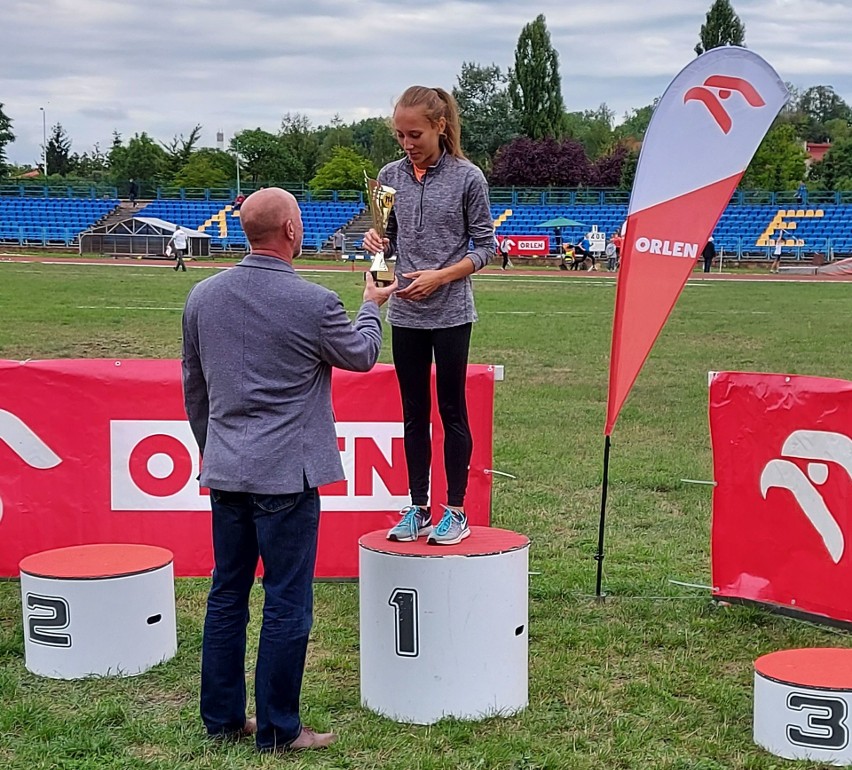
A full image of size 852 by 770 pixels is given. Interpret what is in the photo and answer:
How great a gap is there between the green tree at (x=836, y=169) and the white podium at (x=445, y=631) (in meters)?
62.5

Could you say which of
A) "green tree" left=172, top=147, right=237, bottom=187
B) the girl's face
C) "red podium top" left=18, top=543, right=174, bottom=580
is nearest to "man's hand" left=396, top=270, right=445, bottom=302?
the girl's face

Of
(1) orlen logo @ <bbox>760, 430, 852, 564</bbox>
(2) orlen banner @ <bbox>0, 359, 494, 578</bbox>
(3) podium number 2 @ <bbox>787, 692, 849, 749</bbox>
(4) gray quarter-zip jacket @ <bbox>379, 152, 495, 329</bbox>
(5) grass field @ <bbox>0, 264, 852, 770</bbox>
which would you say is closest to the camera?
(3) podium number 2 @ <bbox>787, 692, 849, 749</bbox>

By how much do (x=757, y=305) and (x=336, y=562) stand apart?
20.1 metres

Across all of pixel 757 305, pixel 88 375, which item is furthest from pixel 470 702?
pixel 757 305

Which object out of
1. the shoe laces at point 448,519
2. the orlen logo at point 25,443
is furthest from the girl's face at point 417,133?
the orlen logo at point 25,443

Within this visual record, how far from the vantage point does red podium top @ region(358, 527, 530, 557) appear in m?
4.36

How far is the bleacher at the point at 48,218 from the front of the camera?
161ft

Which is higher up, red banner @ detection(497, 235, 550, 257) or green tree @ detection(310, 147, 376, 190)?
green tree @ detection(310, 147, 376, 190)

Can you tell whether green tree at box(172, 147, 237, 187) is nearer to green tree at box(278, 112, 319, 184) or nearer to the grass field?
green tree at box(278, 112, 319, 184)

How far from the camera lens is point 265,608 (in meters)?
3.95

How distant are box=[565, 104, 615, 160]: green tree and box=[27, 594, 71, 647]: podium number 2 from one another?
81767 millimetres

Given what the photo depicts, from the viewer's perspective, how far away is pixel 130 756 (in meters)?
4.05

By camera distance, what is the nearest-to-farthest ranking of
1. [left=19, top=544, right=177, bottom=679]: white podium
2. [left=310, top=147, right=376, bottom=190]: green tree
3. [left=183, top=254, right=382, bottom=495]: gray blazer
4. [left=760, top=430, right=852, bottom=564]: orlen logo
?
1. [left=183, top=254, right=382, bottom=495]: gray blazer
2. [left=19, top=544, right=177, bottom=679]: white podium
3. [left=760, top=430, right=852, bottom=564]: orlen logo
4. [left=310, top=147, right=376, bottom=190]: green tree

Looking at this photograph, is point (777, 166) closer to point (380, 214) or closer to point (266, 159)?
point (266, 159)
